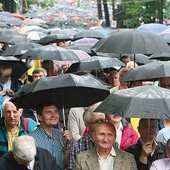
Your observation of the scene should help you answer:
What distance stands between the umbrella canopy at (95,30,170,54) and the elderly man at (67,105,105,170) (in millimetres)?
2798

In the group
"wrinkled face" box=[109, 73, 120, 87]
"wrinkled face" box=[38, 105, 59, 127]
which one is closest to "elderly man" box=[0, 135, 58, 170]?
"wrinkled face" box=[38, 105, 59, 127]

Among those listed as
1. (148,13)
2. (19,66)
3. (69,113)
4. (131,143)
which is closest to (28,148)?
(131,143)

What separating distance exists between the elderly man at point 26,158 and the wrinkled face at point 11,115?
3.84 ft

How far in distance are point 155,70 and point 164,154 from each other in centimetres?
287

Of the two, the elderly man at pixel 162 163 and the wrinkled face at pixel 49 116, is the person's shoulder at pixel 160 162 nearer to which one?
the elderly man at pixel 162 163

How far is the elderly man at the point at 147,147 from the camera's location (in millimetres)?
6665

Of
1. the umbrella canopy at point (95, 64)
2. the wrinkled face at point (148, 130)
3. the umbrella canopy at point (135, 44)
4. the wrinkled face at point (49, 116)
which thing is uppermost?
the umbrella canopy at point (135, 44)

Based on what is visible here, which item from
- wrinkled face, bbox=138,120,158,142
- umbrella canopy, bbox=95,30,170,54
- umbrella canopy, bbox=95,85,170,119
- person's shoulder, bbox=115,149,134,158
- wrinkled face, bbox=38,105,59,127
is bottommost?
person's shoulder, bbox=115,149,134,158

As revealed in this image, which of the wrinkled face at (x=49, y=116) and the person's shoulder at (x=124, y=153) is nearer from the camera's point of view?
the person's shoulder at (x=124, y=153)

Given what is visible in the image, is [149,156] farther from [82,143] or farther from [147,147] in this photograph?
[82,143]

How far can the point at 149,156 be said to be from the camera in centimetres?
669

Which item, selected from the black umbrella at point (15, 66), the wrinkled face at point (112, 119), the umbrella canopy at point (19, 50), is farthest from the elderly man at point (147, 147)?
the umbrella canopy at point (19, 50)

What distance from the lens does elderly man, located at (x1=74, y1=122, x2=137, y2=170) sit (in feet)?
21.2

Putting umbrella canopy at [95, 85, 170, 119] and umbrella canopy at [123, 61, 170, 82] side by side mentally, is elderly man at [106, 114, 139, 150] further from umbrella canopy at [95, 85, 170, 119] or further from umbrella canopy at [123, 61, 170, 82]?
umbrella canopy at [123, 61, 170, 82]
